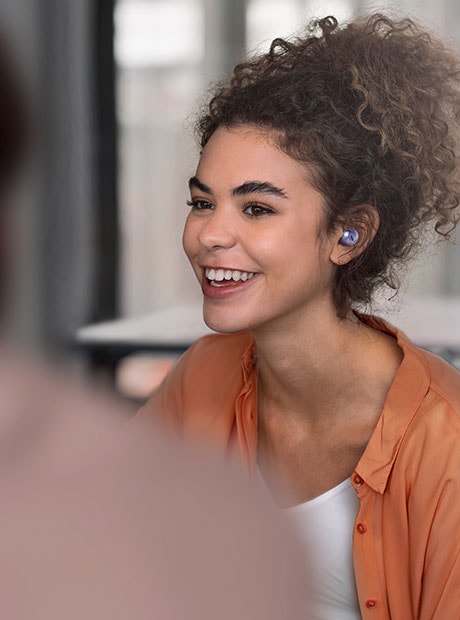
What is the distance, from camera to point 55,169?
3117 millimetres

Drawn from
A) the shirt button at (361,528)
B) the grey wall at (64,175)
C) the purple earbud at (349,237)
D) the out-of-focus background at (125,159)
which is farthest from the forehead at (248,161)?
the out-of-focus background at (125,159)

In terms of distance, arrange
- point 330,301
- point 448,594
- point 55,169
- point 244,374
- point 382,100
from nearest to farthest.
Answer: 1. point 448,594
2. point 382,100
3. point 330,301
4. point 244,374
5. point 55,169

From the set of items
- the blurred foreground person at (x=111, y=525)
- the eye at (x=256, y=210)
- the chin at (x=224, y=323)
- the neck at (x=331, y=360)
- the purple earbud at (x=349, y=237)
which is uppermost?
the blurred foreground person at (x=111, y=525)

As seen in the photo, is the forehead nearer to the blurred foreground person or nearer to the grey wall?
the blurred foreground person

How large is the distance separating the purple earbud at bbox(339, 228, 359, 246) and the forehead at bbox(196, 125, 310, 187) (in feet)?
0.34

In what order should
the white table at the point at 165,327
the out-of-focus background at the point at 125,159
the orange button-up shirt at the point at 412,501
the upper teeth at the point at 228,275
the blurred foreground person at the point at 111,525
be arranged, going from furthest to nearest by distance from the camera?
the out-of-focus background at the point at 125,159, the white table at the point at 165,327, the upper teeth at the point at 228,275, the orange button-up shirt at the point at 412,501, the blurred foreground person at the point at 111,525

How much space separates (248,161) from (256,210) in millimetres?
66

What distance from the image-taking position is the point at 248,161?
1.30 metres

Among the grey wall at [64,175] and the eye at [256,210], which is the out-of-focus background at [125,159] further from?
the eye at [256,210]

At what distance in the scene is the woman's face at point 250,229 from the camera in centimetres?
128

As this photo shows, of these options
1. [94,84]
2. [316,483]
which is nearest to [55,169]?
[94,84]

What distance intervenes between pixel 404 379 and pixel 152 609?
43.3 inches

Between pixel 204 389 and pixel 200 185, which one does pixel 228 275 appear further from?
pixel 204 389

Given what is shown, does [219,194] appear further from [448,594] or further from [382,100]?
[448,594]
